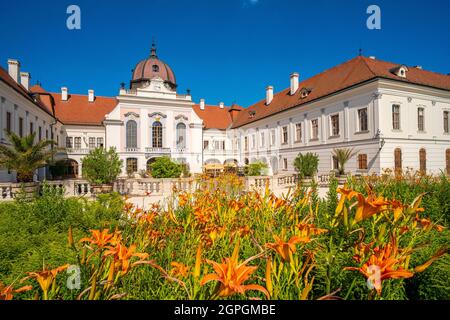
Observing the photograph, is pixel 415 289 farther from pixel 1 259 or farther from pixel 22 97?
pixel 22 97

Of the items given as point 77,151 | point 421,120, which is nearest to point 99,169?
point 77,151

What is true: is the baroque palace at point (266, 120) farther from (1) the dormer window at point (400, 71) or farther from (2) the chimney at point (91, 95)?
(2) the chimney at point (91, 95)

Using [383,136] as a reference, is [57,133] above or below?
above

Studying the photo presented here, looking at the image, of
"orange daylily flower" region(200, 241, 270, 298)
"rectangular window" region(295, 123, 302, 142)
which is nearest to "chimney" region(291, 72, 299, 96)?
"rectangular window" region(295, 123, 302, 142)

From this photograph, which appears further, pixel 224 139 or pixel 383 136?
pixel 224 139

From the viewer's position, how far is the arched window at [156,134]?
29984mm

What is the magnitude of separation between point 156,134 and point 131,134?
3001mm

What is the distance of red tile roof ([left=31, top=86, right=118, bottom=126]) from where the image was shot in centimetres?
3055

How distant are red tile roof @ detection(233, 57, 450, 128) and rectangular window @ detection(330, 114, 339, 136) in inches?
86.3

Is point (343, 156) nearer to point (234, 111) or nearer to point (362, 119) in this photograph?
point (362, 119)

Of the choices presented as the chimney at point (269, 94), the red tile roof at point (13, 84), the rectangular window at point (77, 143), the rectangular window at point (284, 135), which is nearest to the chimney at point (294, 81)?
the rectangular window at point (284, 135)

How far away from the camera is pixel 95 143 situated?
102 feet
